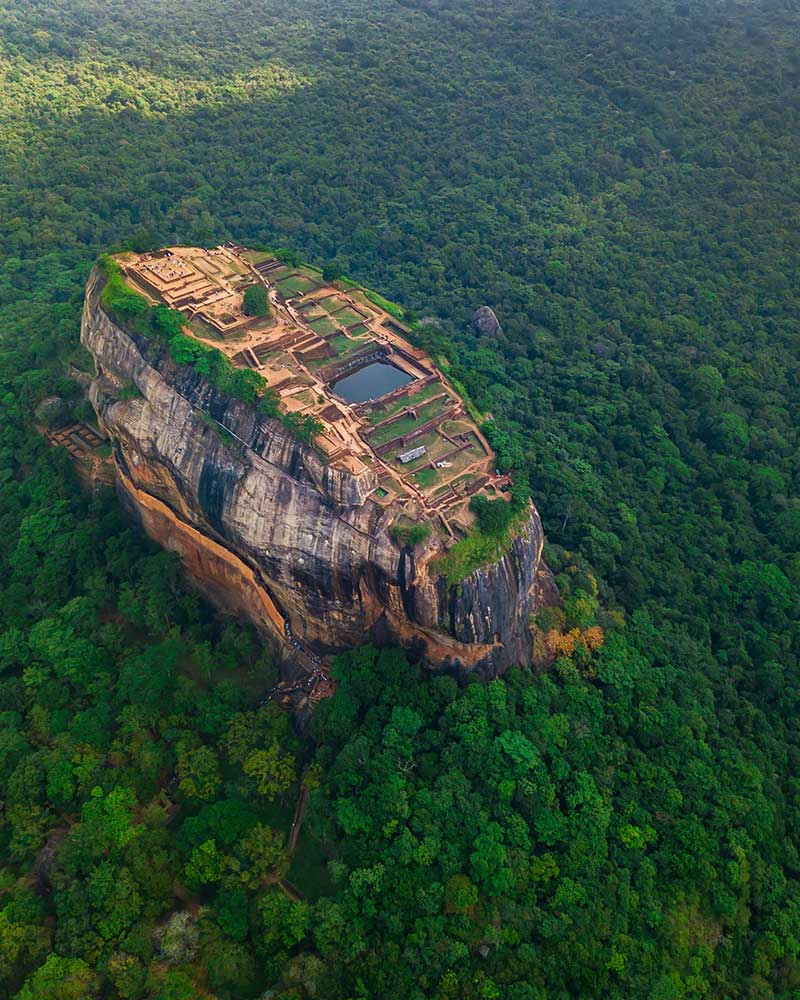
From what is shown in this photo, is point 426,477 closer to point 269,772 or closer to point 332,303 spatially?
point 332,303

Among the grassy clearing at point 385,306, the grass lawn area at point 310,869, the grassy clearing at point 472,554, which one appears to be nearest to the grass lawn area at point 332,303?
Result: the grassy clearing at point 385,306

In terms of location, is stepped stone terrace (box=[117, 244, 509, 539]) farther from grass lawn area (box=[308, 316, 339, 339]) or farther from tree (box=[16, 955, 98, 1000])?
tree (box=[16, 955, 98, 1000])

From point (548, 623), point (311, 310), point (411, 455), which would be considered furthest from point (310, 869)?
point (311, 310)

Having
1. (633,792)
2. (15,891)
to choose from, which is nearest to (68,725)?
(15,891)

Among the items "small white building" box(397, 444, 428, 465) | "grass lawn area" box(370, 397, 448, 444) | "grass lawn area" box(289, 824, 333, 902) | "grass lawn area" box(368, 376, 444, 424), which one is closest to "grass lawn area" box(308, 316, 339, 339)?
"grass lawn area" box(368, 376, 444, 424)

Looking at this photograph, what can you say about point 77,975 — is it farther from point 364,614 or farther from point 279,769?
point 364,614

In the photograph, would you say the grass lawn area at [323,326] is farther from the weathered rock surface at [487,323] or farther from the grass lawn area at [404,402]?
the weathered rock surface at [487,323]

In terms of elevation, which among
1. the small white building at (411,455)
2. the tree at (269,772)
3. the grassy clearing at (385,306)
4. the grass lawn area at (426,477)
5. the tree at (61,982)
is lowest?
the tree at (61,982)
